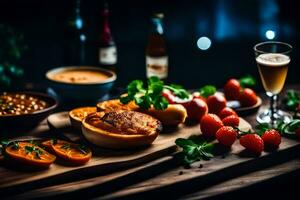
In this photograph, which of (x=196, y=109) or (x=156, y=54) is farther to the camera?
(x=156, y=54)

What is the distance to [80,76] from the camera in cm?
299

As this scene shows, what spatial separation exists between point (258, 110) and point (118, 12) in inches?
42.9

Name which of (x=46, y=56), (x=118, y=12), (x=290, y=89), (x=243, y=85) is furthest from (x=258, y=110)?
(x=46, y=56)

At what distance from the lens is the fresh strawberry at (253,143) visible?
2.34m

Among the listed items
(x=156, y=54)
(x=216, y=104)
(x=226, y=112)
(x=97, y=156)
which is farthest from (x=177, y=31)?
(x=97, y=156)

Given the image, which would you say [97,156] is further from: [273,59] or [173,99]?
[273,59]

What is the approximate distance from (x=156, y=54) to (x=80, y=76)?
47cm

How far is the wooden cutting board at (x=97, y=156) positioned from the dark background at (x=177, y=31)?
91 centimetres

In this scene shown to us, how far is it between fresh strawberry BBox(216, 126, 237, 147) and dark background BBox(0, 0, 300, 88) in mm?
1155

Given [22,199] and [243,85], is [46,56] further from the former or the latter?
[22,199]

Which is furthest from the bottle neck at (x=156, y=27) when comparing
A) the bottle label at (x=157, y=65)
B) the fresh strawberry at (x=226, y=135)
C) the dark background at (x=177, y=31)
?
the fresh strawberry at (x=226, y=135)

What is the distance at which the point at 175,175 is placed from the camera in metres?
2.18

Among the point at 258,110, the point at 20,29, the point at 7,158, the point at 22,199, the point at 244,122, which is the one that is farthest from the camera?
the point at 20,29

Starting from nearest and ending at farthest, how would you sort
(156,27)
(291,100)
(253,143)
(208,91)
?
(253,143) < (208,91) < (291,100) < (156,27)
